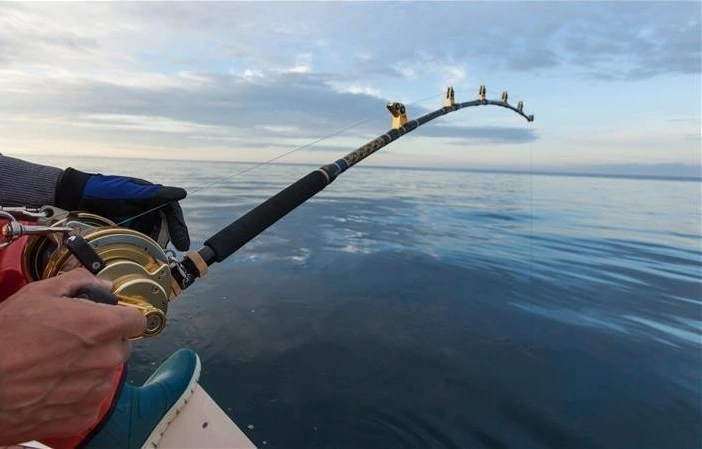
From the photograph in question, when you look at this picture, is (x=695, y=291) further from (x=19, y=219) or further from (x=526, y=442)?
(x=19, y=219)

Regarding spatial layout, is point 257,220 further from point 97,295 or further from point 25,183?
point 97,295

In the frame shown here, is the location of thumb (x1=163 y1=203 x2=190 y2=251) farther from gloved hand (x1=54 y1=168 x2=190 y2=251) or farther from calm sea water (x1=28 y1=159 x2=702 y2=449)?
calm sea water (x1=28 y1=159 x2=702 y2=449)

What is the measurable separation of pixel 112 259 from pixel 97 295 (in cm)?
41

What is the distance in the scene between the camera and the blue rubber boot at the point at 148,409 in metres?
2.17

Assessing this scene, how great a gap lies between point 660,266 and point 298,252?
849 cm

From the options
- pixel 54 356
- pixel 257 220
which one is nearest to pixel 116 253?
pixel 54 356

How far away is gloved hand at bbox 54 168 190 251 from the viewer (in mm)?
1769

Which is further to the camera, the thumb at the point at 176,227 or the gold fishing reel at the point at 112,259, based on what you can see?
the thumb at the point at 176,227

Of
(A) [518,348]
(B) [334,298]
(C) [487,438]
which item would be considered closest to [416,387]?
(C) [487,438]

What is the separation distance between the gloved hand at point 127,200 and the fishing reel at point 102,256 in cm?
19

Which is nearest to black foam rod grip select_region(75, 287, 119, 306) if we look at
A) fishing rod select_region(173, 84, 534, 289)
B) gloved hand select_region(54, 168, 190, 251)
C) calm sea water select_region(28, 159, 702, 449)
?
fishing rod select_region(173, 84, 534, 289)

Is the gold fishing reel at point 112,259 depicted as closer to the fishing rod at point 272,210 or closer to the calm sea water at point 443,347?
the fishing rod at point 272,210

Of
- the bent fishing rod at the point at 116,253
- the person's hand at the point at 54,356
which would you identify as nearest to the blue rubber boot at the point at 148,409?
the bent fishing rod at the point at 116,253

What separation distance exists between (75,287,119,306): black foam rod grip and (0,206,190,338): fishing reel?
0.11 metres
